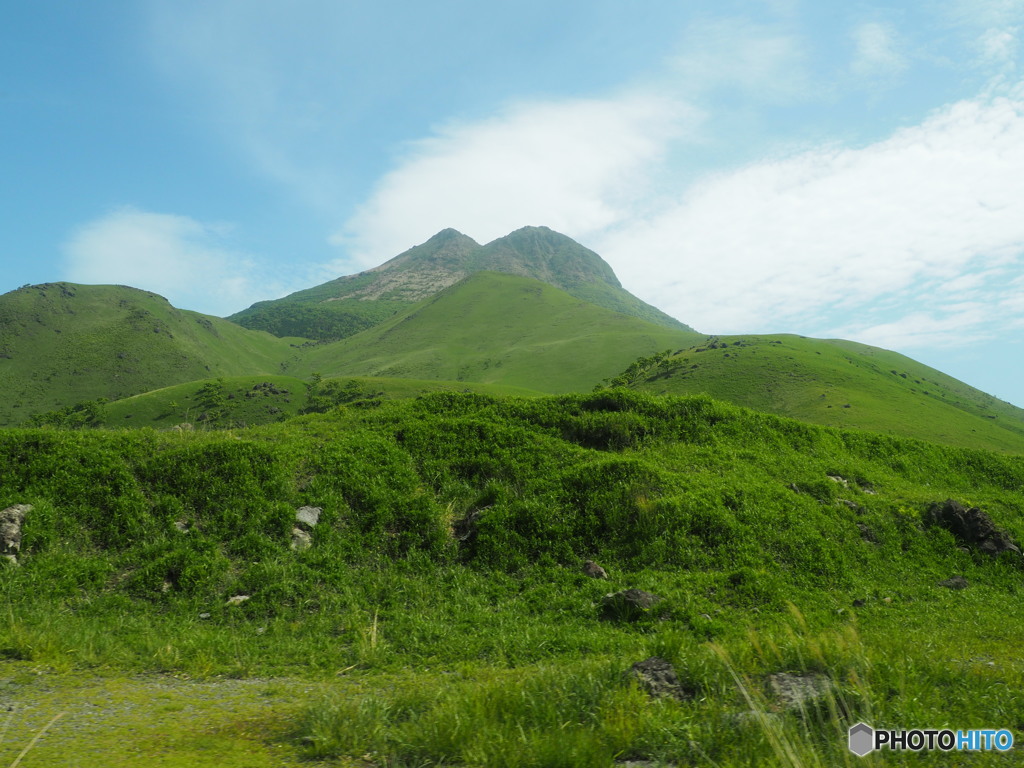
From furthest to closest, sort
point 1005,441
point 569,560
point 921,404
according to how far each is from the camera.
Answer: point 921,404 → point 1005,441 → point 569,560

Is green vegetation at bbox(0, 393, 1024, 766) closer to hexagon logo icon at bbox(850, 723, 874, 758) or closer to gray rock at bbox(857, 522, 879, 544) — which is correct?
gray rock at bbox(857, 522, 879, 544)

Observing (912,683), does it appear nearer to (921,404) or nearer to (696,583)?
(696,583)

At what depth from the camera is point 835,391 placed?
86.1m

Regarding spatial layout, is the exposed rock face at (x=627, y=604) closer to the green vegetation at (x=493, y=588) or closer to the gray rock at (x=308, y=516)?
the green vegetation at (x=493, y=588)

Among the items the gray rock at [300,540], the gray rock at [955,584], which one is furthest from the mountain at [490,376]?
the gray rock at [955,584]

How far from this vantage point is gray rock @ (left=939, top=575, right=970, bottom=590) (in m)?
13.3

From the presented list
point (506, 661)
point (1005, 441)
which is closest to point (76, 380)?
point (506, 661)

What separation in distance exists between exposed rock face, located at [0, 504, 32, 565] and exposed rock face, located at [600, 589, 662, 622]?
36.1ft

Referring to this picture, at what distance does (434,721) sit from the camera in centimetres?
545

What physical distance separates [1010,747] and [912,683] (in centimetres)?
117

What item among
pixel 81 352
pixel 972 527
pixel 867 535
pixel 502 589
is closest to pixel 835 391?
pixel 972 527

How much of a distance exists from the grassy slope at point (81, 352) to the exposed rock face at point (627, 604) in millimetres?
158247

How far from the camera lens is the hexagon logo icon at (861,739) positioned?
15.6ft

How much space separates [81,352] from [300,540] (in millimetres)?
191691
